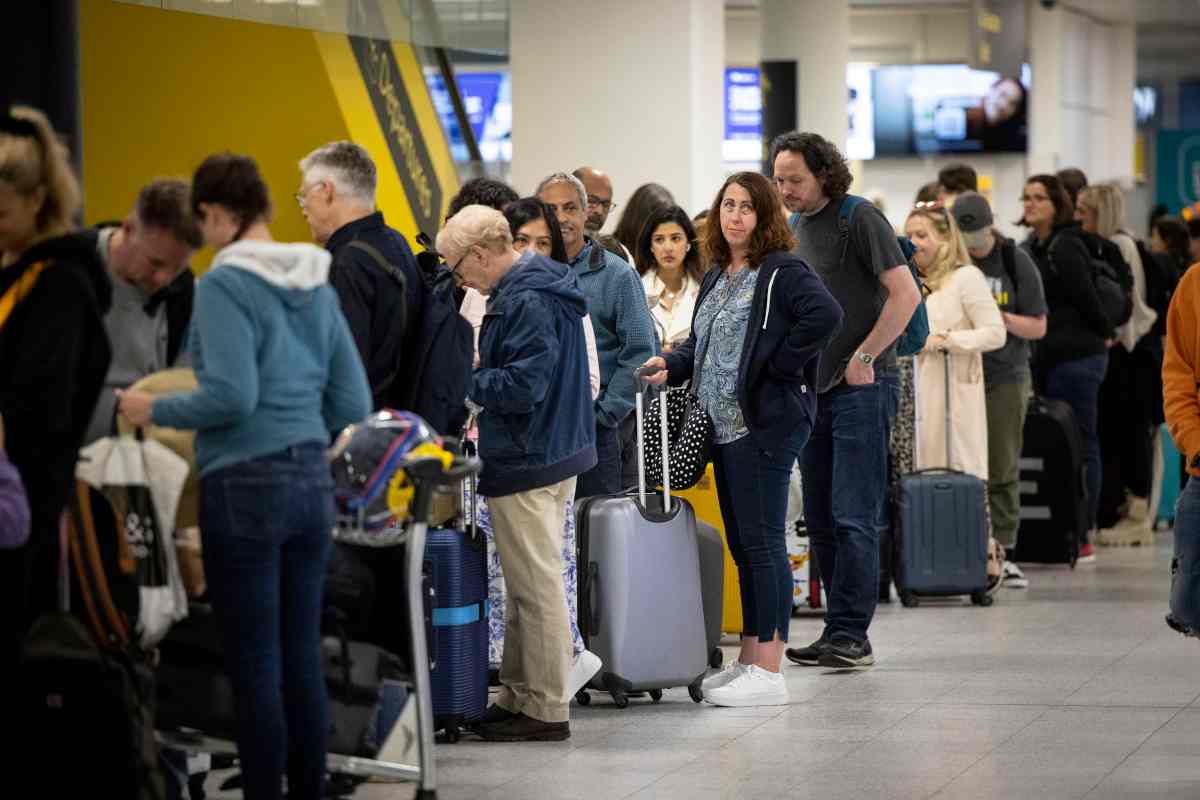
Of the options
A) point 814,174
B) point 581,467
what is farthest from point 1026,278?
point 581,467

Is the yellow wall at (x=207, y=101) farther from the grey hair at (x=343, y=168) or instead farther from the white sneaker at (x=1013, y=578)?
the white sneaker at (x=1013, y=578)

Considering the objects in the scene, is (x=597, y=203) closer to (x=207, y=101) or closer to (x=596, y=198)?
(x=596, y=198)

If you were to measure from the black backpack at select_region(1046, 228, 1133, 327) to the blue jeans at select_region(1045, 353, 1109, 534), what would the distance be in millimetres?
272

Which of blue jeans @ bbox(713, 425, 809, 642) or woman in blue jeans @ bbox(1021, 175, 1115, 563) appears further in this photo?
woman in blue jeans @ bbox(1021, 175, 1115, 563)

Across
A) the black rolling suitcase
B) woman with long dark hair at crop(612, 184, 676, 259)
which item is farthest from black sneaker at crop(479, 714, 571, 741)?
the black rolling suitcase

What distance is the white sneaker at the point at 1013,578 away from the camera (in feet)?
30.8

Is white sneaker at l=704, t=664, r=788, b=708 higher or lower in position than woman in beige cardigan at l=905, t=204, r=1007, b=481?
lower

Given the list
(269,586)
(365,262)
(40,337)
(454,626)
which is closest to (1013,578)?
(454,626)

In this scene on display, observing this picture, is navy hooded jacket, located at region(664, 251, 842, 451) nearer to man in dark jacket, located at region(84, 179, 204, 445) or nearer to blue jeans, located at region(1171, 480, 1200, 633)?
blue jeans, located at region(1171, 480, 1200, 633)

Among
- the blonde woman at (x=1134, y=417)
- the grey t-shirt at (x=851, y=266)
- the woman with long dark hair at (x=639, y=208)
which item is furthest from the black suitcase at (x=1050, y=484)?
the grey t-shirt at (x=851, y=266)

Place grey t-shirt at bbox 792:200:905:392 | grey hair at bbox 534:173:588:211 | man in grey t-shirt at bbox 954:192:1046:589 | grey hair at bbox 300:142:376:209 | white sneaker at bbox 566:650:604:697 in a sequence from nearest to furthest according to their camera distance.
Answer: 1. grey hair at bbox 300:142:376:209
2. white sneaker at bbox 566:650:604:697
3. grey t-shirt at bbox 792:200:905:392
4. grey hair at bbox 534:173:588:211
5. man in grey t-shirt at bbox 954:192:1046:589

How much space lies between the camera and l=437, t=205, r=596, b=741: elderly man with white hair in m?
5.45

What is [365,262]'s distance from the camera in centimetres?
503

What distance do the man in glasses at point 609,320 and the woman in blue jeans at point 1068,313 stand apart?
4.21 m
